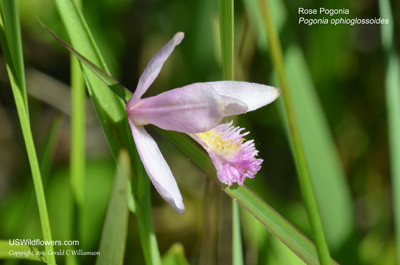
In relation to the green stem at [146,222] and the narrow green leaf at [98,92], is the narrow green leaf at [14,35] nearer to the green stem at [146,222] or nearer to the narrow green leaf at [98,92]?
the narrow green leaf at [98,92]

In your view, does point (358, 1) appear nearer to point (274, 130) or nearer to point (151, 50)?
→ point (274, 130)

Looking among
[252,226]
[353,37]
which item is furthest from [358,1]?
[252,226]

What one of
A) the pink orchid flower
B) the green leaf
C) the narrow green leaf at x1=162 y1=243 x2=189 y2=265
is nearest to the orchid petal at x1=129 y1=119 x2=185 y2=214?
the pink orchid flower

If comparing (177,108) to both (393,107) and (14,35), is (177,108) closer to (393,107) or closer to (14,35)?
(14,35)

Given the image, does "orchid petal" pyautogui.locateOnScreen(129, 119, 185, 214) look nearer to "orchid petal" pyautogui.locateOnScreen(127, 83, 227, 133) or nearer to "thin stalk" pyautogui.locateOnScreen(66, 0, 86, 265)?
"orchid petal" pyautogui.locateOnScreen(127, 83, 227, 133)

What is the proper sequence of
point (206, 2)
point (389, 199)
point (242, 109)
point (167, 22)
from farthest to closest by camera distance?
point (167, 22) < point (389, 199) < point (206, 2) < point (242, 109)

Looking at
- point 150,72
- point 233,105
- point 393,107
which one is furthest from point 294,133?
point 393,107
